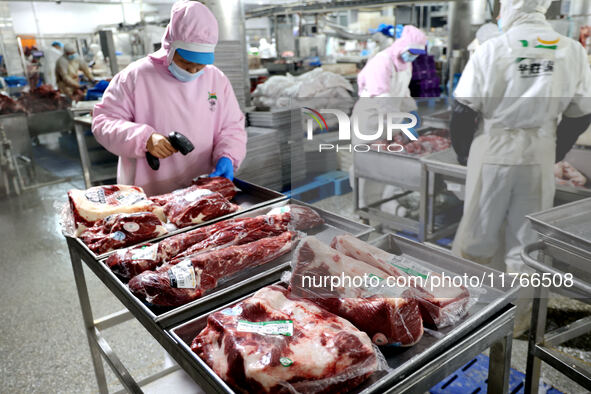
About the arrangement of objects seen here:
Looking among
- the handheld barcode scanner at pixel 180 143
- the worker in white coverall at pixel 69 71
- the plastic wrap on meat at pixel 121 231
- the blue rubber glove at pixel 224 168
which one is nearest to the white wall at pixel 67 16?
the worker in white coverall at pixel 69 71

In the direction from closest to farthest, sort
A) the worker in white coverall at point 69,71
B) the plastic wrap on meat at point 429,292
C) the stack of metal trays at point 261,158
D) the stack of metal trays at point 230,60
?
the plastic wrap on meat at point 429,292 → the stack of metal trays at point 230,60 → the stack of metal trays at point 261,158 → the worker in white coverall at point 69,71

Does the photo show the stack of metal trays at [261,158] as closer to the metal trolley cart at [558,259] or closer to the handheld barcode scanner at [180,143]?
the handheld barcode scanner at [180,143]

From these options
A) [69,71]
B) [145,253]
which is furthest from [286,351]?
[69,71]

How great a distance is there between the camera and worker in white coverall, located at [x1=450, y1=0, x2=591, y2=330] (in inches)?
76.5

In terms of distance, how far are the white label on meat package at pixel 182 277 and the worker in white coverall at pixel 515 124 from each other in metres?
1.20

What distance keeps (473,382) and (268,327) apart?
129 cm

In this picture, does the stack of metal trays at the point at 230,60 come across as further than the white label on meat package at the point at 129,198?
Yes

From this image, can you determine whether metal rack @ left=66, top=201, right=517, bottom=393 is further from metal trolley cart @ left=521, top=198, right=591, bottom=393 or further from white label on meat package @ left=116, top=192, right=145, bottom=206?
metal trolley cart @ left=521, top=198, right=591, bottom=393

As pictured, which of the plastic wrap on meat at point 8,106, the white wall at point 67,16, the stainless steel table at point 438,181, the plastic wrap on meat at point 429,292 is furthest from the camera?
the white wall at point 67,16

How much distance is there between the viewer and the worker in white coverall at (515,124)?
6.38 ft

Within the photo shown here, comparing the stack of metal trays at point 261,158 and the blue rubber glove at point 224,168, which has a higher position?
the blue rubber glove at point 224,168

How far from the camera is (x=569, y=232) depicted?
143cm

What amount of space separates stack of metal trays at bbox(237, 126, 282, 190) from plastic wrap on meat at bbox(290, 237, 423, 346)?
99.3 inches

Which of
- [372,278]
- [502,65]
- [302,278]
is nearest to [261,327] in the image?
[302,278]
